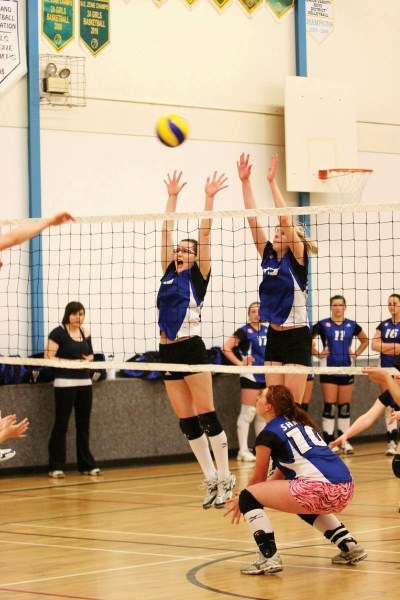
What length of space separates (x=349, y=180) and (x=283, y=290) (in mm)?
8276

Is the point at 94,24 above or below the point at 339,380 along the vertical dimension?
above

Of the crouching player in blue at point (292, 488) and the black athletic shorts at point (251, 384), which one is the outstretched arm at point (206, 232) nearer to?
the crouching player in blue at point (292, 488)

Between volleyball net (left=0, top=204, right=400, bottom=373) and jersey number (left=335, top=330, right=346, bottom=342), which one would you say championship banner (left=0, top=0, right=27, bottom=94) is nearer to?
volleyball net (left=0, top=204, right=400, bottom=373)

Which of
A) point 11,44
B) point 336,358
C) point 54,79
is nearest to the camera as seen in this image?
point 11,44

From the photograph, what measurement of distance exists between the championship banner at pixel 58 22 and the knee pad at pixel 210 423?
6839 mm

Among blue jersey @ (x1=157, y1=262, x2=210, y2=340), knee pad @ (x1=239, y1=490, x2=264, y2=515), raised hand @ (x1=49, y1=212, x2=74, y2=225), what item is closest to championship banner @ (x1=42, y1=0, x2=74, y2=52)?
blue jersey @ (x1=157, y1=262, x2=210, y2=340)

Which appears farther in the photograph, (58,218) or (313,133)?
(313,133)

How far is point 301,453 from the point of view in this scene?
653cm

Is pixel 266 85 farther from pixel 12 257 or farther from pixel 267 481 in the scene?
pixel 267 481

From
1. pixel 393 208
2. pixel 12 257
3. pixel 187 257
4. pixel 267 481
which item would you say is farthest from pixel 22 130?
pixel 267 481

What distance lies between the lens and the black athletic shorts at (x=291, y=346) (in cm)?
830

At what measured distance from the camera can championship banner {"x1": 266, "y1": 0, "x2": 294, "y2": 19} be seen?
16.2 metres

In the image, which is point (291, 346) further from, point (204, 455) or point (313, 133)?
point (313, 133)

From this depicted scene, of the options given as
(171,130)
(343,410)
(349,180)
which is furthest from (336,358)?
(171,130)
